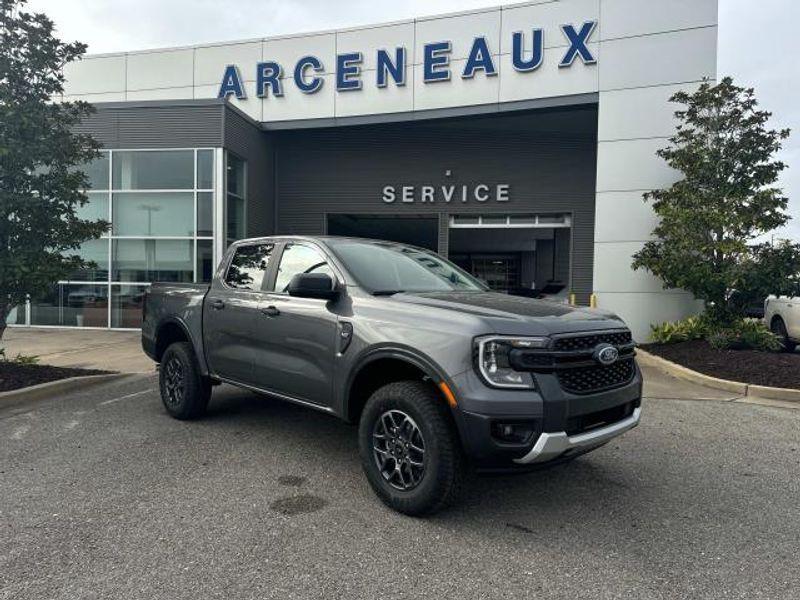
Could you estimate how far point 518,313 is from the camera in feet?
11.6

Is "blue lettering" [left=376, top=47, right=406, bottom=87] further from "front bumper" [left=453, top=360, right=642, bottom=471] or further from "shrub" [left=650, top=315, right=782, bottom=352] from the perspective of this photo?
"front bumper" [left=453, top=360, right=642, bottom=471]

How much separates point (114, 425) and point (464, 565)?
4.14 m

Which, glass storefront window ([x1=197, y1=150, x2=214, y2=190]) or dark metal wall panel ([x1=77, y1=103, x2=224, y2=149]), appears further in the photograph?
glass storefront window ([x1=197, y1=150, x2=214, y2=190])

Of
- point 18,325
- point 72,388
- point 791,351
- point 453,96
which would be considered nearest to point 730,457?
point 72,388

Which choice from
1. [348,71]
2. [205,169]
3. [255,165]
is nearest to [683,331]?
[348,71]

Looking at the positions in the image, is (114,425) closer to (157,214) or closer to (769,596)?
(769,596)

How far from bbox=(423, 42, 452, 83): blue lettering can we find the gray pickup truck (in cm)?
1034

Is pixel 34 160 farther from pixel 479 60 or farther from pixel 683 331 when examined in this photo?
pixel 683 331

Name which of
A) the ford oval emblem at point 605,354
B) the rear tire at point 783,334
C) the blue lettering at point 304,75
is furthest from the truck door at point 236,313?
the rear tire at point 783,334

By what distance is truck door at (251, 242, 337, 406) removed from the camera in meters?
4.14

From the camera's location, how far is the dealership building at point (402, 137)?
1221 centimetres

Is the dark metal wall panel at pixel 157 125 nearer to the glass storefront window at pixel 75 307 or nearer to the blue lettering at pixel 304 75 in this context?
the blue lettering at pixel 304 75

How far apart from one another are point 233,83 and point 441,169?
6183 millimetres

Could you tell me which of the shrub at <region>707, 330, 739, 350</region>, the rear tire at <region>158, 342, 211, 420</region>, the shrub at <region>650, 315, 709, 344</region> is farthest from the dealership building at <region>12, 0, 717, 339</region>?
the rear tire at <region>158, 342, 211, 420</region>
